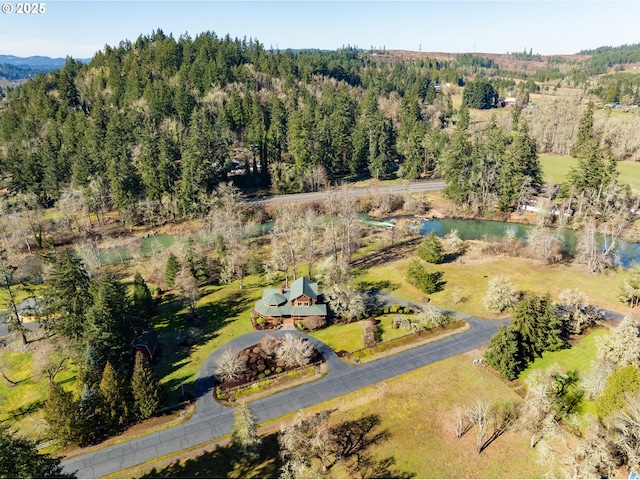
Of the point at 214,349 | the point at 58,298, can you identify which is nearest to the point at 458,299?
the point at 214,349

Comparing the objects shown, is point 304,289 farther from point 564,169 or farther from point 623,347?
point 564,169

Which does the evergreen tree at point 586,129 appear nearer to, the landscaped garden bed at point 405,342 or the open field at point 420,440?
the landscaped garden bed at point 405,342

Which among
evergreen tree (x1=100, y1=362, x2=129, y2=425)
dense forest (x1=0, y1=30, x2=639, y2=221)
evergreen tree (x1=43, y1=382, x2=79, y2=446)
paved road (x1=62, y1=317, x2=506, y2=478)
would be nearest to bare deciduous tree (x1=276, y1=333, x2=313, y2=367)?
paved road (x1=62, y1=317, x2=506, y2=478)

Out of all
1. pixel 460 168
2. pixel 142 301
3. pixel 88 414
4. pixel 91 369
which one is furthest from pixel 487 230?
pixel 88 414

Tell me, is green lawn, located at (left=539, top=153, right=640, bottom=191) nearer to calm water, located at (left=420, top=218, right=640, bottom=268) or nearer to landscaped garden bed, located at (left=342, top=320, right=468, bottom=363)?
calm water, located at (left=420, top=218, right=640, bottom=268)

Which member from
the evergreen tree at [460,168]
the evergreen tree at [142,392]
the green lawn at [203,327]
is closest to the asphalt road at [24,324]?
the green lawn at [203,327]

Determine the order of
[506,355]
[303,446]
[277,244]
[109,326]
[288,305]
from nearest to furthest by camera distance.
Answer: [303,446], [506,355], [109,326], [288,305], [277,244]

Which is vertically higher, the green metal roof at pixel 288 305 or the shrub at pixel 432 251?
the shrub at pixel 432 251
